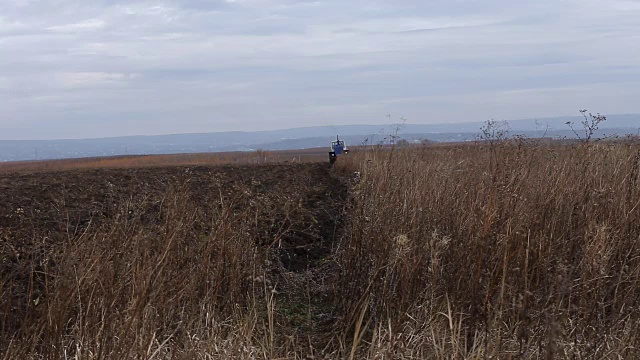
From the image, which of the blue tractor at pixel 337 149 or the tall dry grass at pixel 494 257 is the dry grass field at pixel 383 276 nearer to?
the tall dry grass at pixel 494 257

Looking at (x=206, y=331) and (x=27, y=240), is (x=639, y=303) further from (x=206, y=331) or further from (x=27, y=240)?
(x=27, y=240)

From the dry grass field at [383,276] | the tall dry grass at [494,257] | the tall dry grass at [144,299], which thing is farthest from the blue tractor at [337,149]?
the tall dry grass at [144,299]

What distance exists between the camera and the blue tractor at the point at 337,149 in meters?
20.3

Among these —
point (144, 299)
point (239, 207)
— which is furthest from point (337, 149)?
point (144, 299)

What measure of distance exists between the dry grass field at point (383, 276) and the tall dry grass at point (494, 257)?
0.06 feet


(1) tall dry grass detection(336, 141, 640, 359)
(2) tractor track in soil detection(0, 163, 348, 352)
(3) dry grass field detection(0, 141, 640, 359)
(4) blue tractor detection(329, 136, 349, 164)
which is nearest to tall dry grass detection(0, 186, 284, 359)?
(3) dry grass field detection(0, 141, 640, 359)

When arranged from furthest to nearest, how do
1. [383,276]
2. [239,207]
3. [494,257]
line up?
[239,207] → [383,276] → [494,257]

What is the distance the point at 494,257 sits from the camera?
6195mm

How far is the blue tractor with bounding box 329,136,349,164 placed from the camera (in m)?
20.3

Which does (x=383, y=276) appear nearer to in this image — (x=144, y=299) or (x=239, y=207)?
(x=144, y=299)

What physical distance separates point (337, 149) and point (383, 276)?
1461 centimetres

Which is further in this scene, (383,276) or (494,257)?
(383,276)

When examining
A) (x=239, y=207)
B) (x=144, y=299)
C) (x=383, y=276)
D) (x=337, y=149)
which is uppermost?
(x=337, y=149)

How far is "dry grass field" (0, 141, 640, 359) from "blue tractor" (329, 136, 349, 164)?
11.4m
